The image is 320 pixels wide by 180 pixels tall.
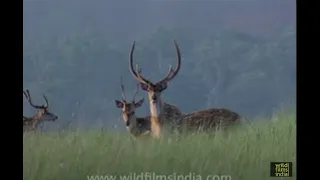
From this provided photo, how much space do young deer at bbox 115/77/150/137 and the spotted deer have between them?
26 centimetres

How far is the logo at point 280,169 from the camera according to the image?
10.5 ft

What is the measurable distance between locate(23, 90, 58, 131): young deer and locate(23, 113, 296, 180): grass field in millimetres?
89

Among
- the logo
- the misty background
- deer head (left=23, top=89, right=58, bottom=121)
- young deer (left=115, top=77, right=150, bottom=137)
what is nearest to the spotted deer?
the misty background

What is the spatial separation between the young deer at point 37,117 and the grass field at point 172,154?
9 centimetres

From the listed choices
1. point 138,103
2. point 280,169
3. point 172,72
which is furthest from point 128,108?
point 280,169

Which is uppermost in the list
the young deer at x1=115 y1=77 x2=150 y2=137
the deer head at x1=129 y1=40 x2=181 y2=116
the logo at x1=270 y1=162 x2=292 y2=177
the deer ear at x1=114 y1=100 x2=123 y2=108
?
the deer head at x1=129 y1=40 x2=181 y2=116

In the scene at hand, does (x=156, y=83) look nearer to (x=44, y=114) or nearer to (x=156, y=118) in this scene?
(x=156, y=118)

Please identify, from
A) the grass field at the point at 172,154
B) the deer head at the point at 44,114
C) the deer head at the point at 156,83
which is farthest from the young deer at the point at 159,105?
the deer head at the point at 44,114

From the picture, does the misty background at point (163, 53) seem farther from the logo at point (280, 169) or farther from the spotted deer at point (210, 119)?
the logo at point (280, 169)

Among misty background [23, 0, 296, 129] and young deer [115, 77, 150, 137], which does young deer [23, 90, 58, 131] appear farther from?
young deer [115, 77, 150, 137]

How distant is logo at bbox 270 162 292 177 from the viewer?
320 centimetres

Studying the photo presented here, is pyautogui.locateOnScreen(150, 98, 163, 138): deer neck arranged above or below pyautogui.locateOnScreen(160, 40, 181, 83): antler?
below
